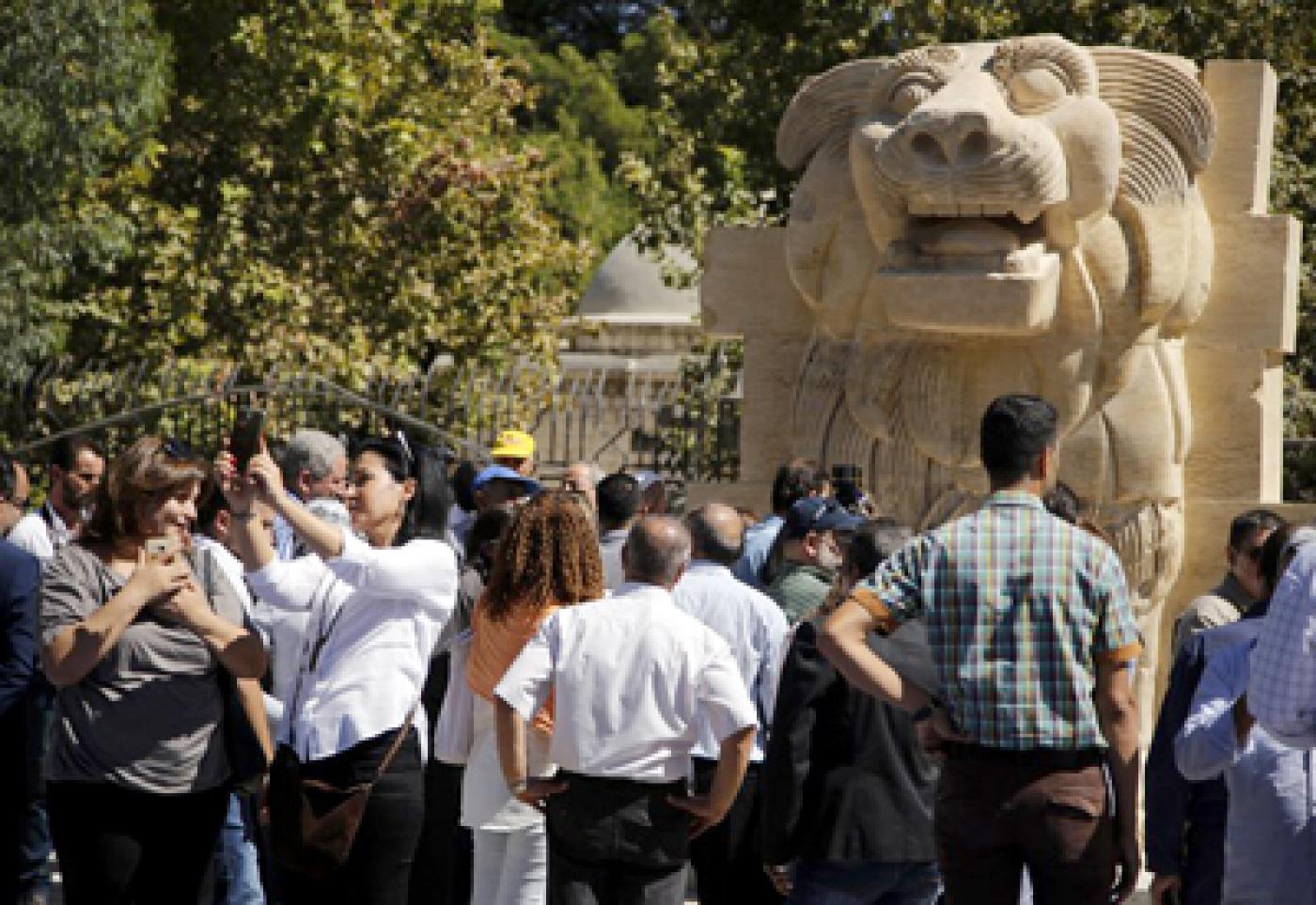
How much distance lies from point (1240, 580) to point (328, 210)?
15368 millimetres

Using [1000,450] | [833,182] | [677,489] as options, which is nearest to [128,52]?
[677,489]

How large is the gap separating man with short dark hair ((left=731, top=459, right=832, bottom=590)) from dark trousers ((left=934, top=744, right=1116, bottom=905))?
3552mm

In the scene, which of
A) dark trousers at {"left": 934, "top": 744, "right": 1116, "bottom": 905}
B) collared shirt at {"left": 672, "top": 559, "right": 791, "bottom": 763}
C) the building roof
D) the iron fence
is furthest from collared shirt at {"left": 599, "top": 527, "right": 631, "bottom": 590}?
the building roof

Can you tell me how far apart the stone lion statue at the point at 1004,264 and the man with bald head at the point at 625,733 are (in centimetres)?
492

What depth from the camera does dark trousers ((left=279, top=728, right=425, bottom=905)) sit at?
673 centimetres

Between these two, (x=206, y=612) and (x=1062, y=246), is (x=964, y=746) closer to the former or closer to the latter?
(x=206, y=612)

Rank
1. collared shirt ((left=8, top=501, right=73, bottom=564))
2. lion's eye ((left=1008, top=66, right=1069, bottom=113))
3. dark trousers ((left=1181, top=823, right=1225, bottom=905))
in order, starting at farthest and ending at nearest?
lion's eye ((left=1008, top=66, right=1069, bottom=113))
collared shirt ((left=8, top=501, right=73, bottom=564))
dark trousers ((left=1181, top=823, right=1225, bottom=905))

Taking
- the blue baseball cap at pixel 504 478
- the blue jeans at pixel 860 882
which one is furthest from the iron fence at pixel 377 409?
the blue jeans at pixel 860 882

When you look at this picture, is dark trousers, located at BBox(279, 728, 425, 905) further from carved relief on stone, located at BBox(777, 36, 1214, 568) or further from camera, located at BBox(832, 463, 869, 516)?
carved relief on stone, located at BBox(777, 36, 1214, 568)

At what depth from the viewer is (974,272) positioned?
1093 cm

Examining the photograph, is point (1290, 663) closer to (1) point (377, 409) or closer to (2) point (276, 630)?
(2) point (276, 630)

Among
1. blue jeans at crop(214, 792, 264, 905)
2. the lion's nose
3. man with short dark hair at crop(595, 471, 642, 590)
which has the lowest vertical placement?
blue jeans at crop(214, 792, 264, 905)

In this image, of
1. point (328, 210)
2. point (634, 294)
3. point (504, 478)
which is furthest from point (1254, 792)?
point (634, 294)

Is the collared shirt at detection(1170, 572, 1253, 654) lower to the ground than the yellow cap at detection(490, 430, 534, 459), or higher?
lower
